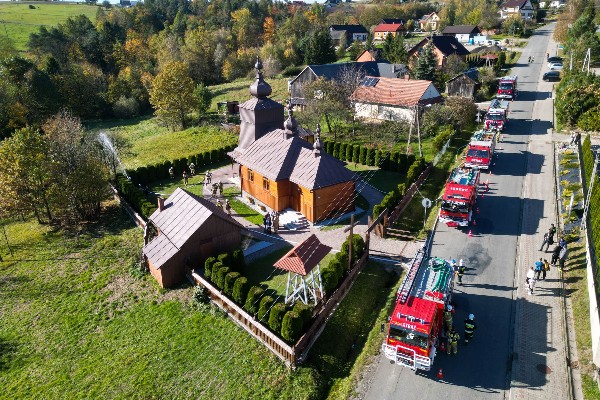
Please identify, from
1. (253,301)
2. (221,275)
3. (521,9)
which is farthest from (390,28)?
(253,301)

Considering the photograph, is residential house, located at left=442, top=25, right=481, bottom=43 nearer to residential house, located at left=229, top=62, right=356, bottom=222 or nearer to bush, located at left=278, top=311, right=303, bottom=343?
residential house, located at left=229, top=62, right=356, bottom=222

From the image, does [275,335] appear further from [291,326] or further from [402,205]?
[402,205]

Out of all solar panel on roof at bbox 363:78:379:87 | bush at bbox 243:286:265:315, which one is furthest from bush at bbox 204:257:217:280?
solar panel on roof at bbox 363:78:379:87

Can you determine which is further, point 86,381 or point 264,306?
point 264,306

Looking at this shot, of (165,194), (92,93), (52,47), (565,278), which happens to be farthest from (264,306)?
(52,47)

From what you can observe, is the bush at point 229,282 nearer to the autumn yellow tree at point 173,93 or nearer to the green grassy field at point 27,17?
the autumn yellow tree at point 173,93

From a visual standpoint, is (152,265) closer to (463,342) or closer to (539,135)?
(463,342)
